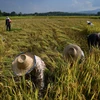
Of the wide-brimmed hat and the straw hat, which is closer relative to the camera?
the wide-brimmed hat

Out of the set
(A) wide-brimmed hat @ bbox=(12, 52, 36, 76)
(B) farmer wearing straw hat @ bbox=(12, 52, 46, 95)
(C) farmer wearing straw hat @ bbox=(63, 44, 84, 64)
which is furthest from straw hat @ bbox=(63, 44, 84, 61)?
(A) wide-brimmed hat @ bbox=(12, 52, 36, 76)

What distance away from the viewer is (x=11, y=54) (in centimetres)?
435

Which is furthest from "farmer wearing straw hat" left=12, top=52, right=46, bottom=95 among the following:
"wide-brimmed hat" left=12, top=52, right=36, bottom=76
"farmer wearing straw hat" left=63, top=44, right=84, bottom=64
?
"farmer wearing straw hat" left=63, top=44, right=84, bottom=64

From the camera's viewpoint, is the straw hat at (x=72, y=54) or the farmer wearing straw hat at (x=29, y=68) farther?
the straw hat at (x=72, y=54)

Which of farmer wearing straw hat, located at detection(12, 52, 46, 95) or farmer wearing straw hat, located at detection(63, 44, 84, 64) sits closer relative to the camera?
farmer wearing straw hat, located at detection(12, 52, 46, 95)

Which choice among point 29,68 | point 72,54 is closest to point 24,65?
point 29,68

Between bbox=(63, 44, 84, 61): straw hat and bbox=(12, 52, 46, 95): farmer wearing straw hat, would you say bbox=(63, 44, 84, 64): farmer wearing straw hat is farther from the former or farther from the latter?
bbox=(12, 52, 46, 95): farmer wearing straw hat

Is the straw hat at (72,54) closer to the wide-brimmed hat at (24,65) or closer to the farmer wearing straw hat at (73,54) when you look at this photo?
the farmer wearing straw hat at (73,54)

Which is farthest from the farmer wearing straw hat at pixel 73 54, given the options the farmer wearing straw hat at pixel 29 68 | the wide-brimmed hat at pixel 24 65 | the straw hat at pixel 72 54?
the wide-brimmed hat at pixel 24 65

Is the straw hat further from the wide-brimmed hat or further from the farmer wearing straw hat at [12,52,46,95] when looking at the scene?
the wide-brimmed hat

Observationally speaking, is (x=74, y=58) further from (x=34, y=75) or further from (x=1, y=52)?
(x=1, y=52)

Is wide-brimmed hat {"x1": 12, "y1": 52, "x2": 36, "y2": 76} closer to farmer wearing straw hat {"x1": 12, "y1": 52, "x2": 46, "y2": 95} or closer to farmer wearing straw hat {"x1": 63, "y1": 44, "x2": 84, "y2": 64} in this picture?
farmer wearing straw hat {"x1": 12, "y1": 52, "x2": 46, "y2": 95}

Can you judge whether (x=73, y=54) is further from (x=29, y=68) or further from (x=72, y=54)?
(x=29, y=68)

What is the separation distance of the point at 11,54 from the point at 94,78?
2503mm
